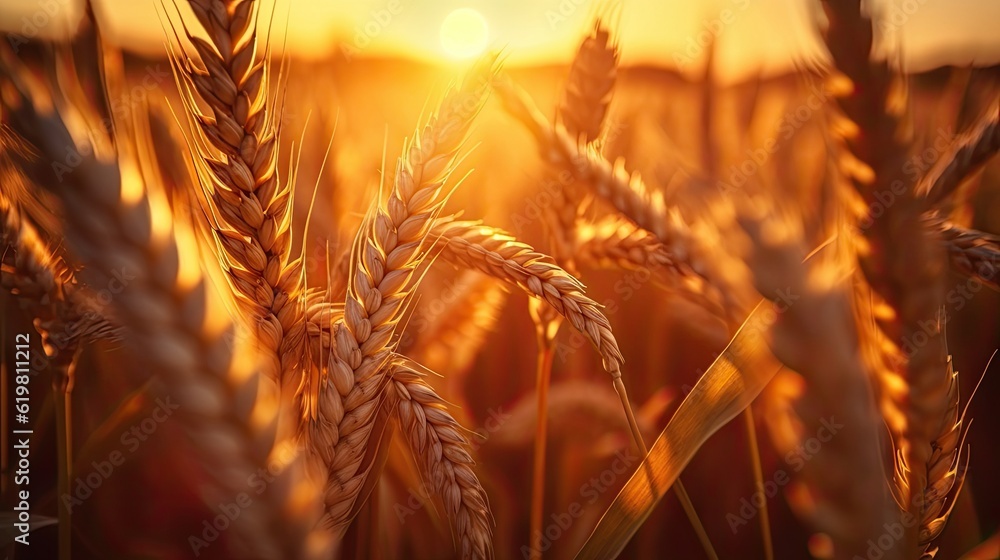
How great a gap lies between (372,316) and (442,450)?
0.18 m

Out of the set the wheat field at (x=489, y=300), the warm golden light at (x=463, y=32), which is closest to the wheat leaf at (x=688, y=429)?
the wheat field at (x=489, y=300)

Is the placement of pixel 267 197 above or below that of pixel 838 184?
below

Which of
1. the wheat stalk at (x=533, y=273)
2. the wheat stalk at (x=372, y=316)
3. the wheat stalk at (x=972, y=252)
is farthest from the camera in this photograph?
the wheat stalk at (x=972, y=252)

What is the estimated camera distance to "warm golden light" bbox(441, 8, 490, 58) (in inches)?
31.3

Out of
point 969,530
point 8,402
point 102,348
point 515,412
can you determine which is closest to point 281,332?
point 515,412

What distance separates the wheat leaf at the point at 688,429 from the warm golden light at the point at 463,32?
59 centimetres

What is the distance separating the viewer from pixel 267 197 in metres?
0.45

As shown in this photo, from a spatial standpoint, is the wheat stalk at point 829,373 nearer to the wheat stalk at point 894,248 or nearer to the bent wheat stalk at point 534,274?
the wheat stalk at point 894,248

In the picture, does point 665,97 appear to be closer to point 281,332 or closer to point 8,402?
point 281,332

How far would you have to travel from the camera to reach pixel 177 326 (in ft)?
1.25

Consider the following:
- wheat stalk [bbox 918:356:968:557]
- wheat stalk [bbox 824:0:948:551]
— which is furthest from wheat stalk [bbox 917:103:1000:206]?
wheat stalk [bbox 918:356:968:557]

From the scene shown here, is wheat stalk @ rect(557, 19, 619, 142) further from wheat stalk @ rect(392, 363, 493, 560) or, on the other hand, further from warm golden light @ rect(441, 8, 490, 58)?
wheat stalk @ rect(392, 363, 493, 560)

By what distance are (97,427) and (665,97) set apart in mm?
1136

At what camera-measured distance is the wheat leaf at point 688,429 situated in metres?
0.64
